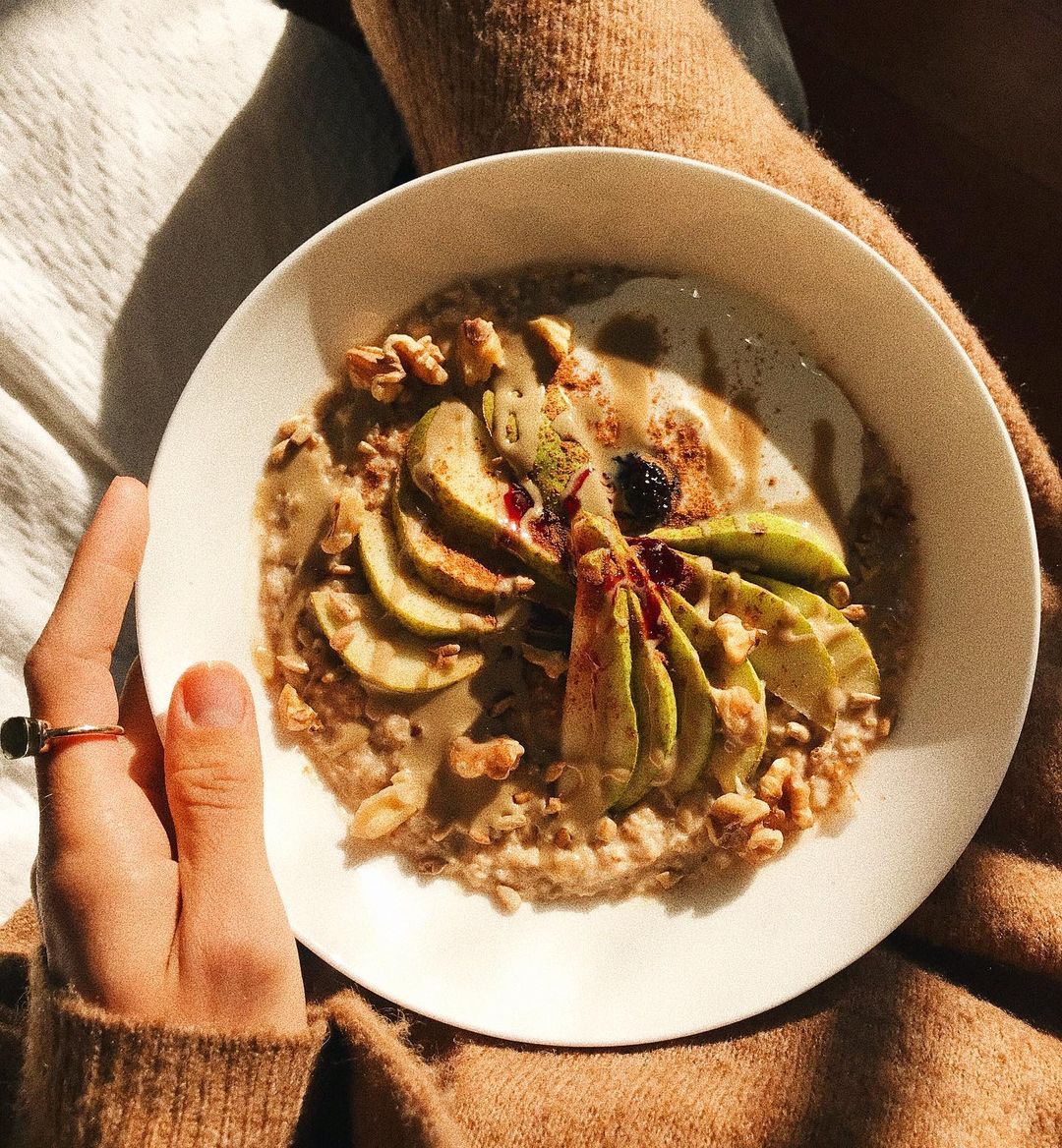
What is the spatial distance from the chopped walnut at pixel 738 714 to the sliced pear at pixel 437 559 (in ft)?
0.90

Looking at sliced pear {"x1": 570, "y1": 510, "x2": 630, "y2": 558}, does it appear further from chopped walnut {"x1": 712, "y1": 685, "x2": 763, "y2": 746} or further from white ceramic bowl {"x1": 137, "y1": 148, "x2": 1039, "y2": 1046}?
white ceramic bowl {"x1": 137, "y1": 148, "x2": 1039, "y2": 1046}

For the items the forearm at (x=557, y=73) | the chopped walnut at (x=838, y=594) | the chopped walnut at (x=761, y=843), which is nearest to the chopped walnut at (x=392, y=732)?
the chopped walnut at (x=761, y=843)

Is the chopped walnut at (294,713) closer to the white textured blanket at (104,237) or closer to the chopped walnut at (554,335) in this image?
the white textured blanket at (104,237)

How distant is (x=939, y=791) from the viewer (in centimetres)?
120

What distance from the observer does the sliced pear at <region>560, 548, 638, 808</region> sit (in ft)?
3.57

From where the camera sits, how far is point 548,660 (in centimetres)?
115

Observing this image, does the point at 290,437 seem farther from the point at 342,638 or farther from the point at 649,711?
the point at 649,711

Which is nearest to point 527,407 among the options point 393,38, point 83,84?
point 393,38

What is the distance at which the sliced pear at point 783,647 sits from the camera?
1.15 meters

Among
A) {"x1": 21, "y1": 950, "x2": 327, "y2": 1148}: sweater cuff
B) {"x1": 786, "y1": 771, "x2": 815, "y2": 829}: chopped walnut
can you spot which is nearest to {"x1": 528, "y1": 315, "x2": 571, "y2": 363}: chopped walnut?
{"x1": 786, "y1": 771, "x2": 815, "y2": 829}: chopped walnut

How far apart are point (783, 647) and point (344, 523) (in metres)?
0.54

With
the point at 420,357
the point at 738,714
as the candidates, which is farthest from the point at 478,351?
the point at 738,714

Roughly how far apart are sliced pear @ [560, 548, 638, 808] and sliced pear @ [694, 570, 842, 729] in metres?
0.13

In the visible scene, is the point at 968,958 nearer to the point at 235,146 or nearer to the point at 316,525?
the point at 316,525
